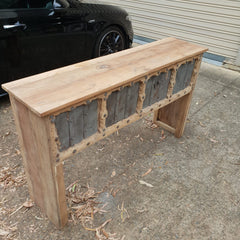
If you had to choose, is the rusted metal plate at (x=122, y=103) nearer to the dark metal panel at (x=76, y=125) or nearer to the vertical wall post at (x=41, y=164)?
the dark metal panel at (x=76, y=125)

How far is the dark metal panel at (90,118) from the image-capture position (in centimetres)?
187

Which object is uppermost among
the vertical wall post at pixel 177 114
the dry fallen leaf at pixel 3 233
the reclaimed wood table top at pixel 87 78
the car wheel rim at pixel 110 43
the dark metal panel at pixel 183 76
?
the reclaimed wood table top at pixel 87 78

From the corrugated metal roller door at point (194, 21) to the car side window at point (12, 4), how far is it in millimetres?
3824

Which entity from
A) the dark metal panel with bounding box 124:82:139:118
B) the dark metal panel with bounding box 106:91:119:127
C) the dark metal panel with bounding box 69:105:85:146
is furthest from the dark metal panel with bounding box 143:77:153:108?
the dark metal panel with bounding box 69:105:85:146

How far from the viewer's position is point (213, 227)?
229 centimetres

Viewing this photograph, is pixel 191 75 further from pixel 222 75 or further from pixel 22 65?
pixel 222 75

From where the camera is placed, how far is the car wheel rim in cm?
451

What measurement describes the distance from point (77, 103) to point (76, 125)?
197 mm

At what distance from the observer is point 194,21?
579 cm

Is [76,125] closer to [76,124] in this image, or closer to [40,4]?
[76,124]

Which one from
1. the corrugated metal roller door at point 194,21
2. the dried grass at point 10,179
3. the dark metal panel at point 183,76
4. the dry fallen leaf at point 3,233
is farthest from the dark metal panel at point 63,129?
the corrugated metal roller door at point 194,21

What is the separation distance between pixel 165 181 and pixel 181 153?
568mm

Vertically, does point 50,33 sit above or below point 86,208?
above

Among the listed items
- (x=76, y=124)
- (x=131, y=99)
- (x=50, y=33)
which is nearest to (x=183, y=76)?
(x=131, y=99)
